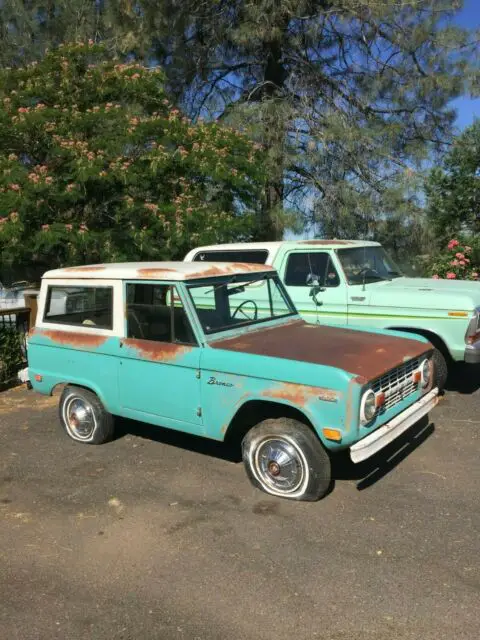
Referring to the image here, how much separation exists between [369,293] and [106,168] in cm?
462

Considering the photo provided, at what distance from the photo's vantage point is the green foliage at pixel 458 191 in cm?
1069

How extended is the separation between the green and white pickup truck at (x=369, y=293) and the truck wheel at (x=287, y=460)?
272cm

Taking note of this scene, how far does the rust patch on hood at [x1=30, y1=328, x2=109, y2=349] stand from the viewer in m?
4.84

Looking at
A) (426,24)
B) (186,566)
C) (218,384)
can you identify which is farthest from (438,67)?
(186,566)

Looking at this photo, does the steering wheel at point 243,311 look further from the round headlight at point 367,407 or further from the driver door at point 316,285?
the driver door at point 316,285

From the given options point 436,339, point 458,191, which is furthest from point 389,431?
point 458,191

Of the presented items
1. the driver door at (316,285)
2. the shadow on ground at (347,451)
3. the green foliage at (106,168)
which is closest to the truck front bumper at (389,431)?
the shadow on ground at (347,451)

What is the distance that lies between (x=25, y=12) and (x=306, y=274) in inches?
409

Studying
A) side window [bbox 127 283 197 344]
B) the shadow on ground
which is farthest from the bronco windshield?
the shadow on ground

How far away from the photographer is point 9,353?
7.64 meters

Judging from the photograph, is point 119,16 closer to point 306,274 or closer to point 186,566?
point 306,274

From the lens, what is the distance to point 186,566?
3246mm

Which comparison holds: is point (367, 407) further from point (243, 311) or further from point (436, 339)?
point (436, 339)

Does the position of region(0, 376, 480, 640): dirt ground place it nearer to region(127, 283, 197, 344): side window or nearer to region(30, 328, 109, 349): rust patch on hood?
region(30, 328, 109, 349): rust patch on hood
